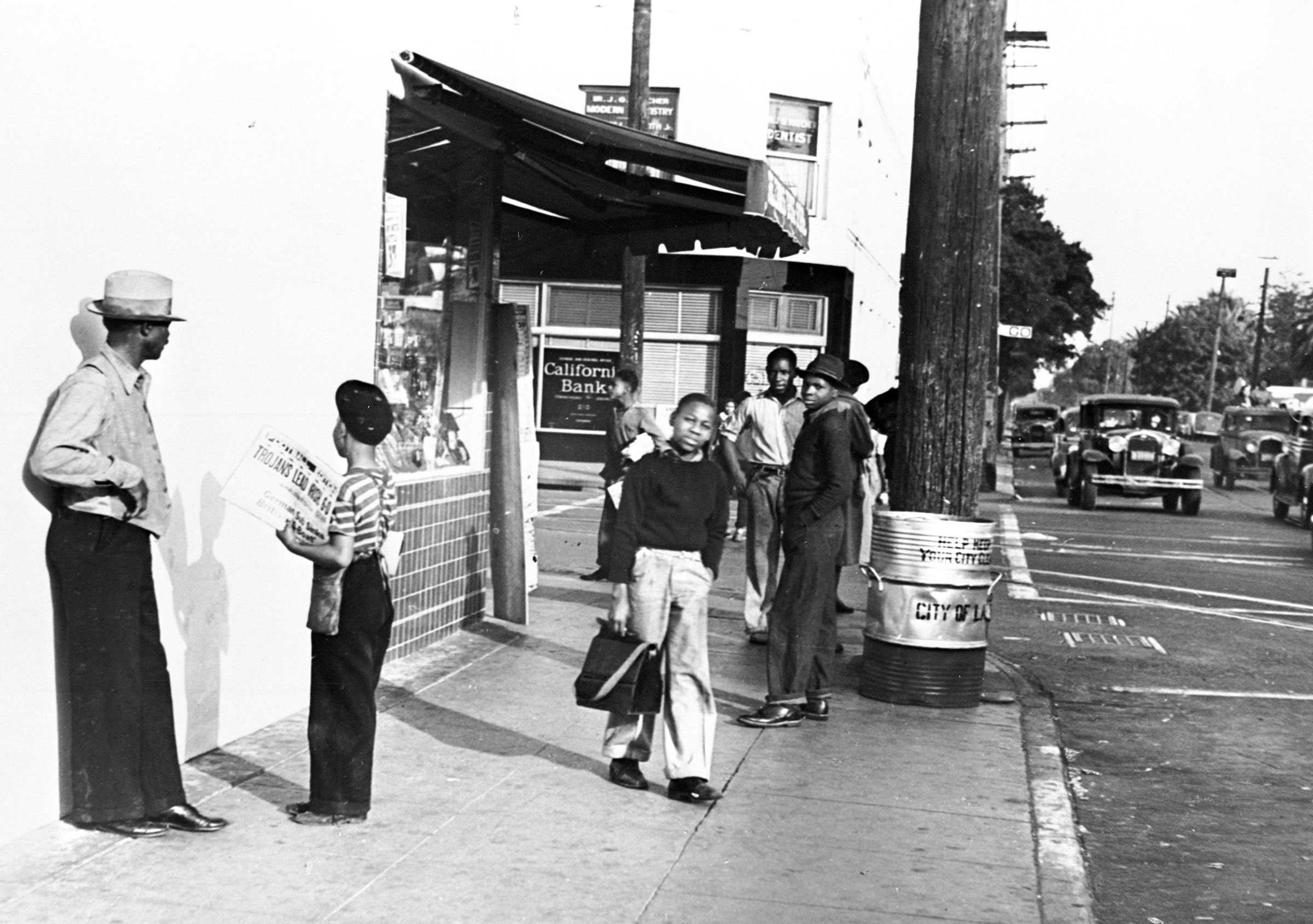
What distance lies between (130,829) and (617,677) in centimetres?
189

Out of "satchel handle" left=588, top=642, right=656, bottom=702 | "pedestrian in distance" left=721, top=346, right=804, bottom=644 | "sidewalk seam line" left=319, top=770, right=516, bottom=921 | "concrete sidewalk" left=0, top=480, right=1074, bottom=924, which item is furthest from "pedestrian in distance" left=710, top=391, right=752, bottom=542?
"sidewalk seam line" left=319, top=770, right=516, bottom=921

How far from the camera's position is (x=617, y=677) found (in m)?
6.57

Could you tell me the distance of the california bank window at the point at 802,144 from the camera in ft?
106

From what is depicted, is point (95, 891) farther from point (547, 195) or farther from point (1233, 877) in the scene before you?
point (547, 195)

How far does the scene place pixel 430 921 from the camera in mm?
5043

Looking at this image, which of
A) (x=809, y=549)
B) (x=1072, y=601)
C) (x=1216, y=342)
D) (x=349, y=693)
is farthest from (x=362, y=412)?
(x=1216, y=342)

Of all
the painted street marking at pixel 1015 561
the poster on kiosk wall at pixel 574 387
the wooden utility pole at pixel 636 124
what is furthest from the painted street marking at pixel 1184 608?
the poster on kiosk wall at pixel 574 387

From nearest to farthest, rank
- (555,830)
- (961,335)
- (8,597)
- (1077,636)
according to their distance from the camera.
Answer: (8,597) < (555,830) < (961,335) < (1077,636)

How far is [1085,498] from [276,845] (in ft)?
83.1

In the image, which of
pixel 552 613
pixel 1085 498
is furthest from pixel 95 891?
pixel 1085 498

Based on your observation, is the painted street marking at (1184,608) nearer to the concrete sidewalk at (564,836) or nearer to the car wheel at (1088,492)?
the concrete sidewalk at (564,836)

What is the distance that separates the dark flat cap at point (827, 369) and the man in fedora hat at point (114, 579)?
367cm

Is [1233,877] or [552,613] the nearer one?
[1233,877]

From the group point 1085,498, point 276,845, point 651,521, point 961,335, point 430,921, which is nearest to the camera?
point 430,921
